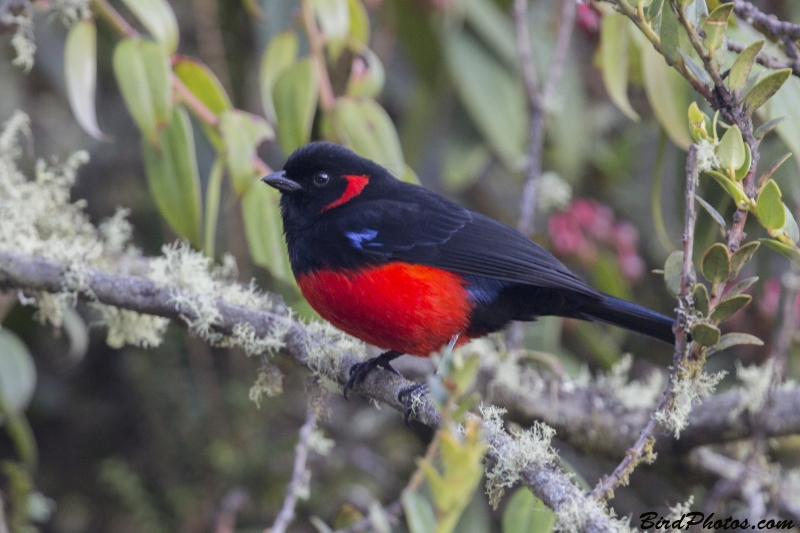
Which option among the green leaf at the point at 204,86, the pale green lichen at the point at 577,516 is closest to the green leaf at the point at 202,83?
the green leaf at the point at 204,86

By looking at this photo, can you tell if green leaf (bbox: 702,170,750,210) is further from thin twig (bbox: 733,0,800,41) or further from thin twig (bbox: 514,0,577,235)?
thin twig (bbox: 514,0,577,235)

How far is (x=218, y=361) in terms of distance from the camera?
4750 millimetres

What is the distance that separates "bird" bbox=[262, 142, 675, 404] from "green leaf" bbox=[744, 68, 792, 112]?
92 cm

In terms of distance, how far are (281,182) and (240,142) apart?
0.25 meters

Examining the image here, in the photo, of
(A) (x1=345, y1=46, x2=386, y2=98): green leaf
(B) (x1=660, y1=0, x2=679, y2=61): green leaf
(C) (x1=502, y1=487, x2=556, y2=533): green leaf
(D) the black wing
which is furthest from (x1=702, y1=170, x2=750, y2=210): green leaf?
(A) (x1=345, y1=46, x2=386, y2=98): green leaf

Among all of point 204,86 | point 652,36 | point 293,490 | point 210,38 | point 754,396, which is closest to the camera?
point 652,36

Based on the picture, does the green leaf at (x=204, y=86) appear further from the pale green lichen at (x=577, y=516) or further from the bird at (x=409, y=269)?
the pale green lichen at (x=577, y=516)

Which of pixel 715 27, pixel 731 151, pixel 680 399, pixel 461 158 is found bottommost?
pixel 461 158

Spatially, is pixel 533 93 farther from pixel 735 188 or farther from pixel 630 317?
pixel 735 188

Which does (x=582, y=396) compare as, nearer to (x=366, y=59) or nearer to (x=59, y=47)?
(x=366, y=59)

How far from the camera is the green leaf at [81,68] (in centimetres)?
287

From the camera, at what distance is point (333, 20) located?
3027 millimetres

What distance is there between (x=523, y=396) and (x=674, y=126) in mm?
1147

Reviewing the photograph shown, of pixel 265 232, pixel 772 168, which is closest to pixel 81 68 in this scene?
pixel 265 232
